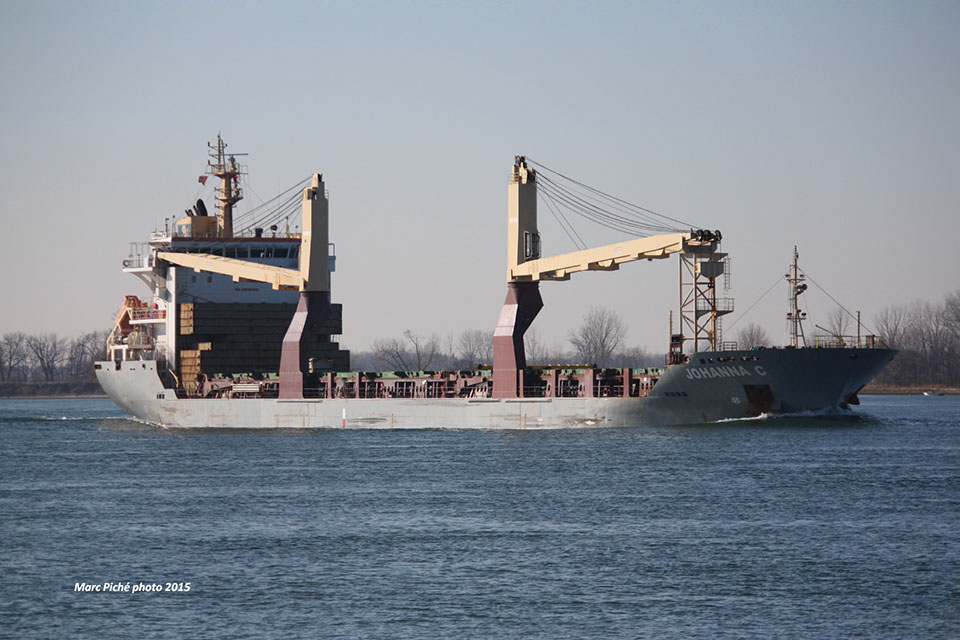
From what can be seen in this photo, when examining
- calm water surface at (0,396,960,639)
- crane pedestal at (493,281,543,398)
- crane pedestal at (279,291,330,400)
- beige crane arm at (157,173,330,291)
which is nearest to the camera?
calm water surface at (0,396,960,639)

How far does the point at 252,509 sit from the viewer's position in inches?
1201

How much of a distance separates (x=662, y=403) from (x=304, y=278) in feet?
62.1

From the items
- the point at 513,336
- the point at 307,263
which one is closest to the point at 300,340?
the point at 307,263

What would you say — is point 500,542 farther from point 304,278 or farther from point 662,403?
point 304,278

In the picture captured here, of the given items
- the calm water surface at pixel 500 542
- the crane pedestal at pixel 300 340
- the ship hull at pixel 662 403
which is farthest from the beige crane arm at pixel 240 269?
the calm water surface at pixel 500 542

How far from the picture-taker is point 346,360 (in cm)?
6731

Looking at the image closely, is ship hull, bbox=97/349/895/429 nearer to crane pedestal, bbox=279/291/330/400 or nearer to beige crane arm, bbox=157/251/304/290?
crane pedestal, bbox=279/291/330/400

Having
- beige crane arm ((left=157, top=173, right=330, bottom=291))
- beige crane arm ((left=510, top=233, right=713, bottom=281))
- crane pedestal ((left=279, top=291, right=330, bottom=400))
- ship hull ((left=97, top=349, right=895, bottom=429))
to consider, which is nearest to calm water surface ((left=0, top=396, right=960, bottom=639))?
ship hull ((left=97, top=349, right=895, bottom=429))

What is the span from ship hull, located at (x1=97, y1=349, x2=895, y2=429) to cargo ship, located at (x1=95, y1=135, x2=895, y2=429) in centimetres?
Result: 6

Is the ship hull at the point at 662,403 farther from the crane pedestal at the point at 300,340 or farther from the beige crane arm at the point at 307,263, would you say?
the beige crane arm at the point at 307,263

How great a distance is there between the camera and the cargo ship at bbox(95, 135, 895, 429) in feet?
158

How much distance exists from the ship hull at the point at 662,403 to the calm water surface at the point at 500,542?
3.58 meters

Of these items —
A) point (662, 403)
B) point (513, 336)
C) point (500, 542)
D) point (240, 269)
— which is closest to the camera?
point (500, 542)

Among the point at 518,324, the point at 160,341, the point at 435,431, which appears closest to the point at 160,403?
the point at 160,341
